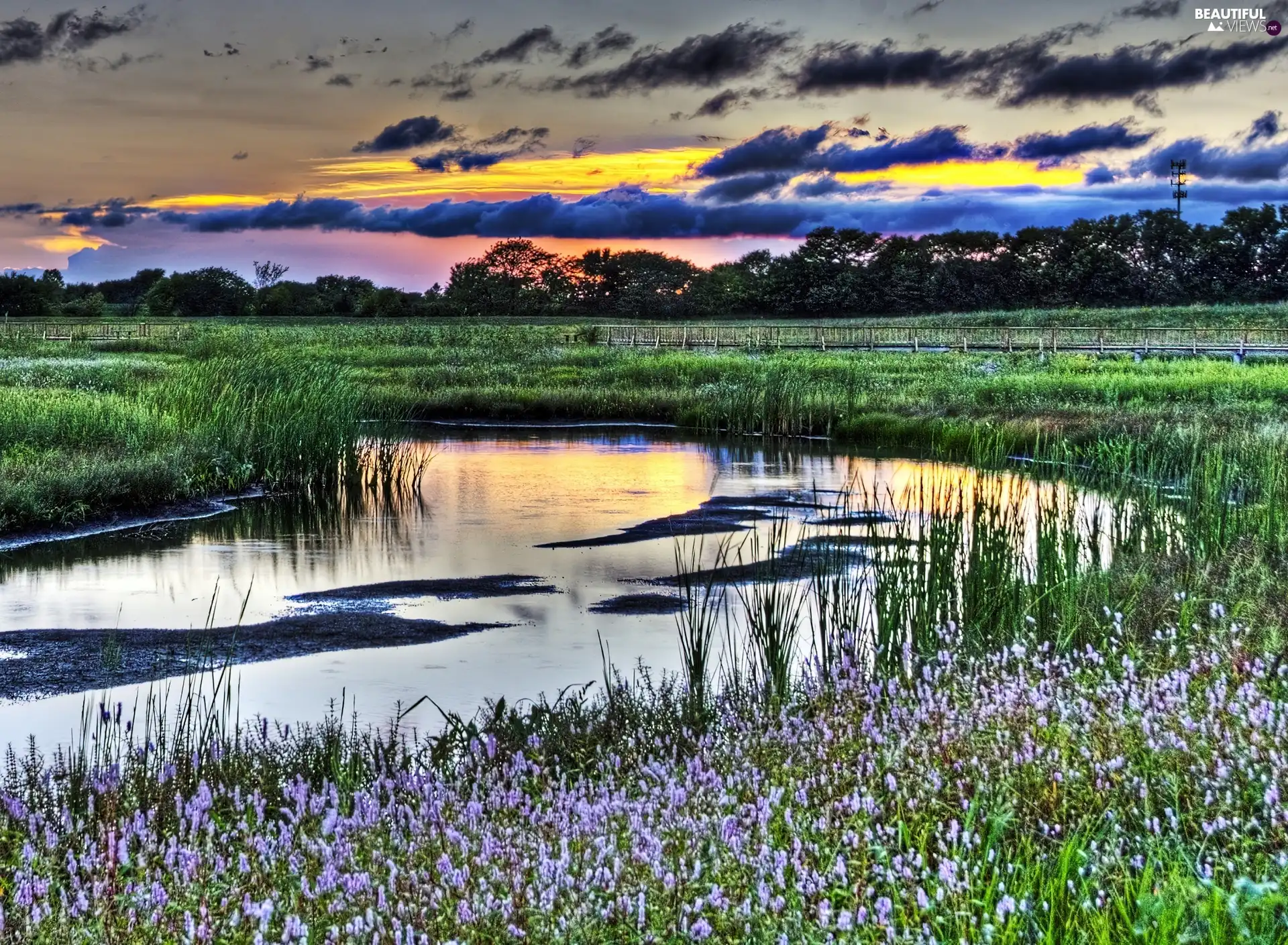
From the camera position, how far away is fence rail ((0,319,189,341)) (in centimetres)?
6328

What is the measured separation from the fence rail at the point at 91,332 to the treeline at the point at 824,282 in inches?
1639

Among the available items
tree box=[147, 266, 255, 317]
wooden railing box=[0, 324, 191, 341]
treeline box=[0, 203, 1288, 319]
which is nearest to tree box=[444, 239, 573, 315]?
treeline box=[0, 203, 1288, 319]

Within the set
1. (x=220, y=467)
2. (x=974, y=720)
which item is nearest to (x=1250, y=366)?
(x=220, y=467)

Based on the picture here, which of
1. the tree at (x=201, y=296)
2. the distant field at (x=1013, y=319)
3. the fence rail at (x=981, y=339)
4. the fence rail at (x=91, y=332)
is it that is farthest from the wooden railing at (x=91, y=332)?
the tree at (x=201, y=296)

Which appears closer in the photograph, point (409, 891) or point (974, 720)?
point (409, 891)

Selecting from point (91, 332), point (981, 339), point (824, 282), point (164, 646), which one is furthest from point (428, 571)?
point (824, 282)

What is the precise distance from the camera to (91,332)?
2704 inches

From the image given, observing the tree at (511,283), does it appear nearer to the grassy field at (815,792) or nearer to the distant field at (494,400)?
the distant field at (494,400)

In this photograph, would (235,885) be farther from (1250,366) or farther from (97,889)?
(1250,366)

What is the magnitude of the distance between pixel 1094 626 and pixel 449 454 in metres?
22.6

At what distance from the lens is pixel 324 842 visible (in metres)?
4.80

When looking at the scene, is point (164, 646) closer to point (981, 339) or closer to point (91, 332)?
point (981, 339)

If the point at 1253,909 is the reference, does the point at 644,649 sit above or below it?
below

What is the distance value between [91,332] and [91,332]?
37mm
